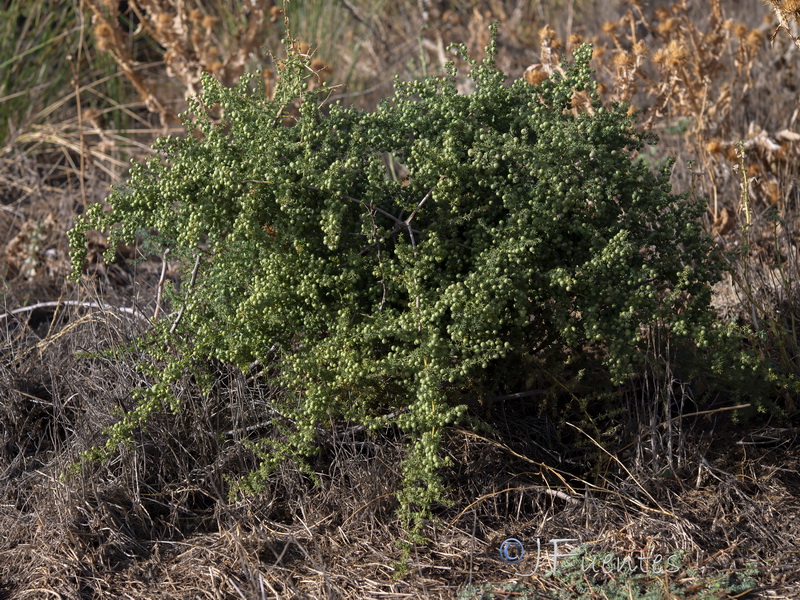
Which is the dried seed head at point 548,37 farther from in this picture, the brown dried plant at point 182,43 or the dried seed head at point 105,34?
the dried seed head at point 105,34

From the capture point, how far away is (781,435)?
2676 millimetres

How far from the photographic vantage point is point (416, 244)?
2.49 m

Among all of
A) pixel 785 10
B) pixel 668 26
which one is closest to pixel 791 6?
pixel 785 10

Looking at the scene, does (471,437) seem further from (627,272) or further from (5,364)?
(5,364)

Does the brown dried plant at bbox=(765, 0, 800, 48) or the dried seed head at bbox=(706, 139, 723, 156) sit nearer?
the brown dried plant at bbox=(765, 0, 800, 48)

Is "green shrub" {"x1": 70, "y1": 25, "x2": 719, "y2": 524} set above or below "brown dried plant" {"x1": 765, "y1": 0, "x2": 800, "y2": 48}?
below

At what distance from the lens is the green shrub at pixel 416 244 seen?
231 centimetres

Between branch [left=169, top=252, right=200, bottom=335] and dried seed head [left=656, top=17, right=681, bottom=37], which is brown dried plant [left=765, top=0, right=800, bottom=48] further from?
branch [left=169, top=252, right=200, bottom=335]

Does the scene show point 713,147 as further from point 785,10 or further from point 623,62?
point 785,10

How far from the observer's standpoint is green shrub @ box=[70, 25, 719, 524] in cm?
231

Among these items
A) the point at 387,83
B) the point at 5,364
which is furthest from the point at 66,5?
the point at 5,364

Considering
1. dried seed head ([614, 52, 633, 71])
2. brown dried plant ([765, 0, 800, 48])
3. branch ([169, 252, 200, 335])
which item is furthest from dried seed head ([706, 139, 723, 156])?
branch ([169, 252, 200, 335])

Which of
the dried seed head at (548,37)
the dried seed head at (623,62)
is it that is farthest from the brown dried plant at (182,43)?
the dried seed head at (623,62)

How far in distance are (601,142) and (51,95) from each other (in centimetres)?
440
